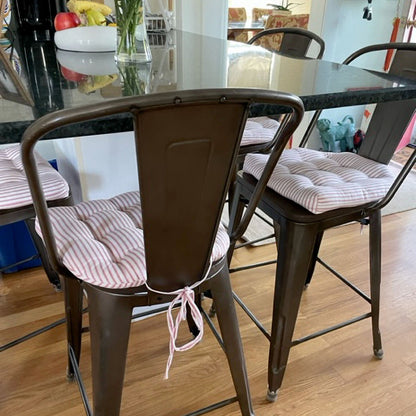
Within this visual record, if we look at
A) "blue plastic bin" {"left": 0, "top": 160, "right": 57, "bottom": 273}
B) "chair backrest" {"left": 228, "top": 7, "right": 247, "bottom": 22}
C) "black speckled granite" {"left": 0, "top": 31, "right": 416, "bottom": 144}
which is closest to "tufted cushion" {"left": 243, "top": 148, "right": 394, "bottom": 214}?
"black speckled granite" {"left": 0, "top": 31, "right": 416, "bottom": 144}

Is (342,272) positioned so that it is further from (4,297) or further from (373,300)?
(4,297)

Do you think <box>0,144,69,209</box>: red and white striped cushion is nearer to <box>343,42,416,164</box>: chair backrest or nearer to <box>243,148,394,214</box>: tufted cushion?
<box>243,148,394,214</box>: tufted cushion

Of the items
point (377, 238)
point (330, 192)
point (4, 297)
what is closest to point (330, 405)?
point (377, 238)

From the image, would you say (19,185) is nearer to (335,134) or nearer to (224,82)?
(224,82)

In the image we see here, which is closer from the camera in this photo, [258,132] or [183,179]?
[183,179]

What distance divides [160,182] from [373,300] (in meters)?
1.04

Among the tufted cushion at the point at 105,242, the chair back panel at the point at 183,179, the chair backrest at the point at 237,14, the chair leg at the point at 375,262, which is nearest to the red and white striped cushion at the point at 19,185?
the tufted cushion at the point at 105,242

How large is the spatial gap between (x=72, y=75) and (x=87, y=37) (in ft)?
1.53

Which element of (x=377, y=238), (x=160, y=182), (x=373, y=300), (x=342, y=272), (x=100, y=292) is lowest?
(x=342, y=272)

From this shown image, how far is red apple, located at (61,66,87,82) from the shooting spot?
0.99 meters

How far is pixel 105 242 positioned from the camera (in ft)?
2.95

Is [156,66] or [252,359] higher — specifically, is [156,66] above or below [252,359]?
above

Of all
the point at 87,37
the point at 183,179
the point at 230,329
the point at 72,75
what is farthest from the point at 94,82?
the point at 230,329

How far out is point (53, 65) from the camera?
46.3 inches
